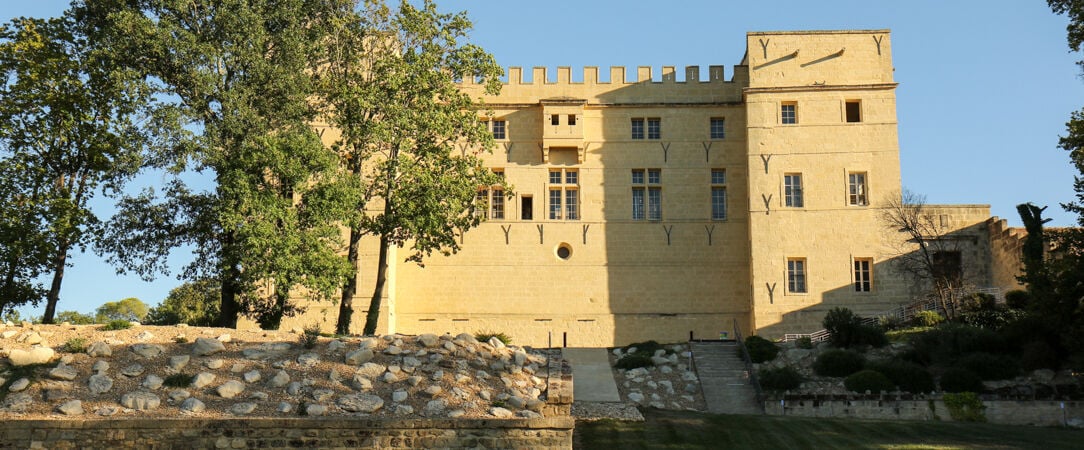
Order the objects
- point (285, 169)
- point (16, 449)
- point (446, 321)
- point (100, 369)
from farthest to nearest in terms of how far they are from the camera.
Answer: point (446, 321) → point (285, 169) → point (100, 369) → point (16, 449)

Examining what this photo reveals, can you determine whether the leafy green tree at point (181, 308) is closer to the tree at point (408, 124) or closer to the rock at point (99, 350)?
the tree at point (408, 124)

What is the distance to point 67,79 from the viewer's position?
26141mm

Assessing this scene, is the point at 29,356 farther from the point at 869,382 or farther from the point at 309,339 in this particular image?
the point at 869,382

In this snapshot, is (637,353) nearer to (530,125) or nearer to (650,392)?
(650,392)

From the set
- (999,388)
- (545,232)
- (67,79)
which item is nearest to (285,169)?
(67,79)

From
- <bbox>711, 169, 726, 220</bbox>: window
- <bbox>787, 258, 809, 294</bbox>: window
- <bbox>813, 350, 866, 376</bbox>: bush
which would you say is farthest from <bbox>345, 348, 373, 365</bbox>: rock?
<bbox>711, 169, 726, 220</bbox>: window

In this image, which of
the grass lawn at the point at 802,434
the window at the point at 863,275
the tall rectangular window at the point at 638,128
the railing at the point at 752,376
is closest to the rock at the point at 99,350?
the grass lawn at the point at 802,434

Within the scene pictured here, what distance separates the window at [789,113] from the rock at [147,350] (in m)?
22.4

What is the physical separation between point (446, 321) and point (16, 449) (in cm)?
1865

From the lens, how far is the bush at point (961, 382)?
24.7 metres

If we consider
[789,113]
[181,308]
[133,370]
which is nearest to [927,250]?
[789,113]

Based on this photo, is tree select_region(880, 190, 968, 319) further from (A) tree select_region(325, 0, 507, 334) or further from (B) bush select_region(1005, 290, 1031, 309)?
(A) tree select_region(325, 0, 507, 334)

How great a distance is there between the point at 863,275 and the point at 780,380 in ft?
32.2

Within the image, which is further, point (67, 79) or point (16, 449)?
point (67, 79)
